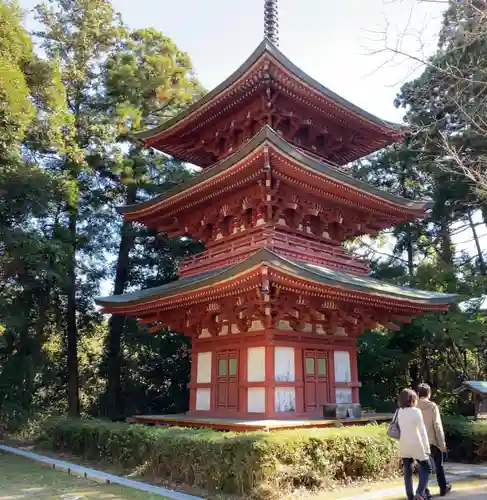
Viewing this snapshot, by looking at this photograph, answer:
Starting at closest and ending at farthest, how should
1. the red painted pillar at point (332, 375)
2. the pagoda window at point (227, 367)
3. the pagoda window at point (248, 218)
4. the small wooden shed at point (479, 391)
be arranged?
the small wooden shed at point (479, 391) < the pagoda window at point (227, 367) < the red painted pillar at point (332, 375) < the pagoda window at point (248, 218)

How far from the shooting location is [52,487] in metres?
9.06

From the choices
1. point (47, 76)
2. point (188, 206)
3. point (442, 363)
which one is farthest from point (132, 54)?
point (442, 363)

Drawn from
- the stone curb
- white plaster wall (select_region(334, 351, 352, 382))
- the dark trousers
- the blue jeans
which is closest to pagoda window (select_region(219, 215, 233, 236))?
white plaster wall (select_region(334, 351, 352, 382))

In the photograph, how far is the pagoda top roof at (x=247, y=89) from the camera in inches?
504

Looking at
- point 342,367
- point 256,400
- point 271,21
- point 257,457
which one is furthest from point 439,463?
point 271,21

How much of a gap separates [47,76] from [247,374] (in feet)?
41.9

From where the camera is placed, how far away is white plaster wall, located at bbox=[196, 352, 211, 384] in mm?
13421

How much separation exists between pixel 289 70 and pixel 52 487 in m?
11.0

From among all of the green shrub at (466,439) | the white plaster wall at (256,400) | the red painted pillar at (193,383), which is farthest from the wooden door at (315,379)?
the red painted pillar at (193,383)

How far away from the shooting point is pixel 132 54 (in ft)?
78.4

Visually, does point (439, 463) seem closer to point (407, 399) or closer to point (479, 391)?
point (407, 399)

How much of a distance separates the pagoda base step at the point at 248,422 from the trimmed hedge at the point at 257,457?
102cm

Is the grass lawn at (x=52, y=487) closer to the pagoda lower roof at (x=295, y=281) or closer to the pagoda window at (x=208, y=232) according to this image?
the pagoda lower roof at (x=295, y=281)

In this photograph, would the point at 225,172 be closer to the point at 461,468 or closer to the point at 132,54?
the point at 461,468
